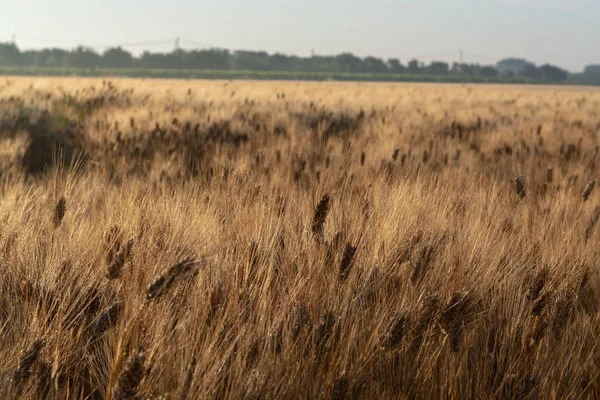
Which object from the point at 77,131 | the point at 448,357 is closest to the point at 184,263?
the point at 448,357

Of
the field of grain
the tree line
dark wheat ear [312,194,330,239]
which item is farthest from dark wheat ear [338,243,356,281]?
the tree line

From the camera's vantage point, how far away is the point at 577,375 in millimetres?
1732

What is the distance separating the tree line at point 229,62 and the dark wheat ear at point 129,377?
89.2m

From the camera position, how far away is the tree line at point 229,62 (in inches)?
3499

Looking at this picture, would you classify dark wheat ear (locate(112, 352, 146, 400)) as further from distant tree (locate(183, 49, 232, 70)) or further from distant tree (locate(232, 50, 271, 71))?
distant tree (locate(232, 50, 271, 71))

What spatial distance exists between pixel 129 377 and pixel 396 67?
315 feet

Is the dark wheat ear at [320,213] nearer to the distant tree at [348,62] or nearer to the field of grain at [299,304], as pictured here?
the field of grain at [299,304]

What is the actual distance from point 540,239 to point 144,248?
5.49 ft

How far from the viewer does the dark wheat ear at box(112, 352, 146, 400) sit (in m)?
1.02

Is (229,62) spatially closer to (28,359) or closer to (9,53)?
(9,53)

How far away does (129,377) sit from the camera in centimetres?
102

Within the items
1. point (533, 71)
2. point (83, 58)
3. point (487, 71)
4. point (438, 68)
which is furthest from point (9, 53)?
point (533, 71)

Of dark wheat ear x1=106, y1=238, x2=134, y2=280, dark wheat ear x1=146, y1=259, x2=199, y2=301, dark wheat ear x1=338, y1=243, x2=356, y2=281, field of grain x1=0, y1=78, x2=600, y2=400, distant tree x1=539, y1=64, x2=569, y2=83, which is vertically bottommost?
distant tree x1=539, y1=64, x2=569, y2=83

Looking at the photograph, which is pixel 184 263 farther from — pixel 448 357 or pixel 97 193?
pixel 97 193
